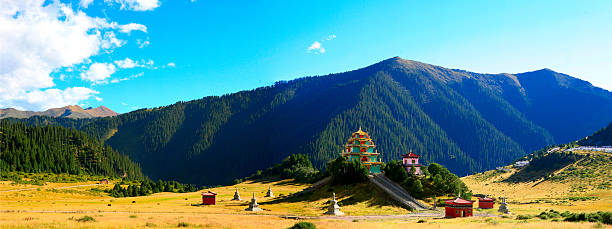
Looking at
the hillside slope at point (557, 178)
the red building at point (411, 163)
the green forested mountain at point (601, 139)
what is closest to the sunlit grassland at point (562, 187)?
the hillside slope at point (557, 178)

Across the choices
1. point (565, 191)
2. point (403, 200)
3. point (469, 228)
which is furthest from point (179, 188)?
point (565, 191)

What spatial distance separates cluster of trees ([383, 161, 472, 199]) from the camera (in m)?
69.6

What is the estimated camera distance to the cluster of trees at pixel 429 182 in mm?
69625

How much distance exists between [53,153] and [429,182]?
5927 inches

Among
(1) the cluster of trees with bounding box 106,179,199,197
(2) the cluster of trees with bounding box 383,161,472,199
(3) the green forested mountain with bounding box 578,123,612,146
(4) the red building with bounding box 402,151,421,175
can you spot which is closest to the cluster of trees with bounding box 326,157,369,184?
(2) the cluster of trees with bounding box 383,161,472,199

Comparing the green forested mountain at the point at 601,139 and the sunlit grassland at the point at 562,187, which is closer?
the sunlit grassland at the point at 562,187

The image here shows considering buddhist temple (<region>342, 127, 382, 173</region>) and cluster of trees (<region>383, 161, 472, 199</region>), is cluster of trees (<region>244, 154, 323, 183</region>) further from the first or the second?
cluster of trees (<region>383, 161, 472, 199</region>)

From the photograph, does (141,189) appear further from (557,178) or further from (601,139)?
(601,139)

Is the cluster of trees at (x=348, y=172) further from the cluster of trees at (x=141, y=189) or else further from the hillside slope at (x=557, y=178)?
the cluster of trees at (x=141, y=189)

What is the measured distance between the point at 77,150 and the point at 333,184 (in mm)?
155964

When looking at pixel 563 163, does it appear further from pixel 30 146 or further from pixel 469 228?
pixel 30 146

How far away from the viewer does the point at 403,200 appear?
6588cm

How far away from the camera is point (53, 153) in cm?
15062

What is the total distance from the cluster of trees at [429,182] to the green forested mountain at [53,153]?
124 metres
